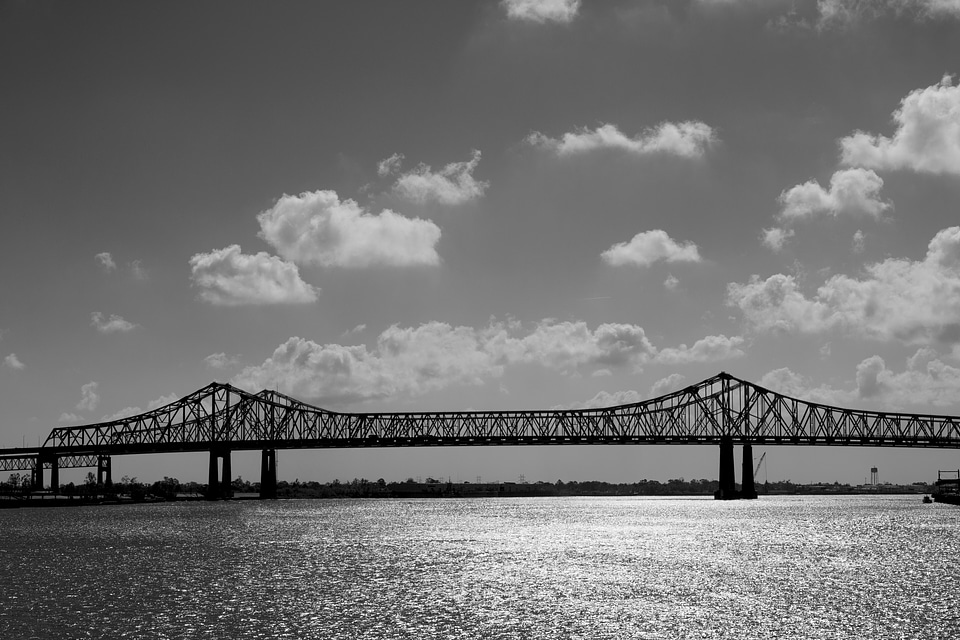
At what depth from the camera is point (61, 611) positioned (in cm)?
3841

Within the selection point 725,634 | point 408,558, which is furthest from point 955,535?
point 725,634

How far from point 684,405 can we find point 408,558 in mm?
118246

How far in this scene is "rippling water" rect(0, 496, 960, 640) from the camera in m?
35.4

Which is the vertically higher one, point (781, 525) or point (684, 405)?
point (684, 405)

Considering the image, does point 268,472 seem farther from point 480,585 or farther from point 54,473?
point 480,585

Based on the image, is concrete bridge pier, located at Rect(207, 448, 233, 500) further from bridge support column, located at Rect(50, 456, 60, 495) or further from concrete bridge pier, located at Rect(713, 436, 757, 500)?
concrete bridge pier, located at Rect(713, 436, 757, 500)

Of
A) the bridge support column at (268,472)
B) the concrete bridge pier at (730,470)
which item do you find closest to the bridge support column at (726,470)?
the concrete bridge pier at (730,470)

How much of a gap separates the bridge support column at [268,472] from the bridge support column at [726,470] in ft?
255

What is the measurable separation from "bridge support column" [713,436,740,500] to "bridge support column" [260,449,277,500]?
255 ft

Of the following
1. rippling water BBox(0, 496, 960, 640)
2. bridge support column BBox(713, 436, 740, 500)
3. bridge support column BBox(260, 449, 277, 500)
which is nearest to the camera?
rippling water BBox(0, 496, 960, 640)

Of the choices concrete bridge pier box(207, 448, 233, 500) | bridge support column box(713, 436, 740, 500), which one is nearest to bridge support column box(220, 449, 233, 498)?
concrete bridge pier box(207, 448, 233, 500)

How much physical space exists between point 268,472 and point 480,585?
489 ft

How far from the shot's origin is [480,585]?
154ft

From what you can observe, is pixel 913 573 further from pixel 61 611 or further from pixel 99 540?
pixel 99 540
